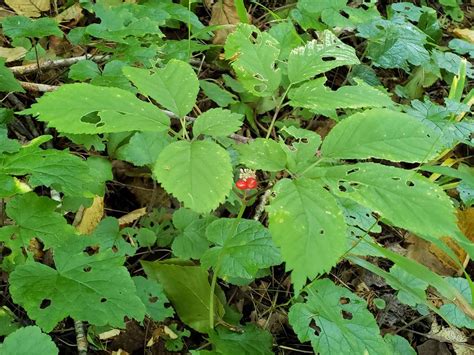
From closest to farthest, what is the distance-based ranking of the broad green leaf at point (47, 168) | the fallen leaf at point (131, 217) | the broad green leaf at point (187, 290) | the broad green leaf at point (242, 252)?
the broad green leaf at point (47, 168) < the broad green leaf at point (242, 252) < the broad green leaf at point (187, 290) < the fallen leaf at point (131, 217)

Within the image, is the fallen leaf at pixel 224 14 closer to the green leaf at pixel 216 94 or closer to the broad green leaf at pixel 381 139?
the green leaf at pixel 216 94

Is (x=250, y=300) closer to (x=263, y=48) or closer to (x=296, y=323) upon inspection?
(x=296, y=323)

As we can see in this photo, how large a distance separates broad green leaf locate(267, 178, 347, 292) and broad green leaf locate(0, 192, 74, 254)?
74cm

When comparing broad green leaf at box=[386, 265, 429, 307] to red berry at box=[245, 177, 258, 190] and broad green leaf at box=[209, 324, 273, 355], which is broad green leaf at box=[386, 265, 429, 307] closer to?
broad green leaf at box=[209, 324, 273, 355]

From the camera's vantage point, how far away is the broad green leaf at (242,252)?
→ 1.50m

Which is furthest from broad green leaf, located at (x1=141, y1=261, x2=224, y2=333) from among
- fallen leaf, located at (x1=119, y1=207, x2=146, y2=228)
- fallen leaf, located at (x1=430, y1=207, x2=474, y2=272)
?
fallen leaf, located at (x1=430, y1=207, x2=474, y2=272)

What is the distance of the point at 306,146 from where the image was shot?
1.15m

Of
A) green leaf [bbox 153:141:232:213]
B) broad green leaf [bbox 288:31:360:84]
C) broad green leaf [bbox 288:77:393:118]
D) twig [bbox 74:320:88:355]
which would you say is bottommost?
twig [bbox 74:320:88:355]

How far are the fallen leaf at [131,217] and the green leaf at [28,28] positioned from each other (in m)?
0.72

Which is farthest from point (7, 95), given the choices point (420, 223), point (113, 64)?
point (420, 223)

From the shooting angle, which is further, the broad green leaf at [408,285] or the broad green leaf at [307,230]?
the broad green leaf at [408,285]

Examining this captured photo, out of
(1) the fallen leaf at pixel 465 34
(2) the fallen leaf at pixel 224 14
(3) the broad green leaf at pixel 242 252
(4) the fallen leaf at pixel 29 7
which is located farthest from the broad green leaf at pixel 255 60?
(1) the fallen leaf at pixel 465 34

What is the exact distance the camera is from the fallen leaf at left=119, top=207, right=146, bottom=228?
1.90 meters

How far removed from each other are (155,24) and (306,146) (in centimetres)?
115
